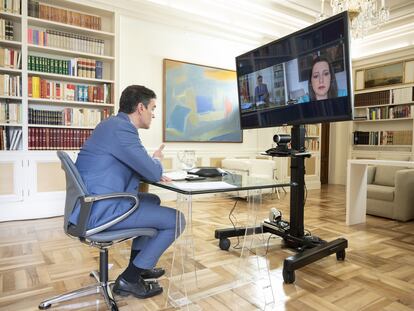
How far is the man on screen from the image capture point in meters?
2.44

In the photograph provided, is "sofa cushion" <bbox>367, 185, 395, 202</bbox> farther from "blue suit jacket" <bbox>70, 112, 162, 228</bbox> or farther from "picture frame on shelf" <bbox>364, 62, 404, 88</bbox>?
"blue suit jacket" <bbox>70, 112, 162, 228</bbox>

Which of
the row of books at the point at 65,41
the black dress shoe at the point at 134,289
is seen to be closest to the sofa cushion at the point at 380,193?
the black dress shoe at the point at 134,289

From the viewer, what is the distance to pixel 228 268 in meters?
2.20

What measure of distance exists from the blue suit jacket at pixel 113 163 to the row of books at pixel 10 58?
2593 millimetres

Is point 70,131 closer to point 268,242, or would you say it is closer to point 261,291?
point 268,242

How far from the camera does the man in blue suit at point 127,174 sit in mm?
1506

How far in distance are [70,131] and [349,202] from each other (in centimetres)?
341

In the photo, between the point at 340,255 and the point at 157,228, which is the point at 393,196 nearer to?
the point at 340,255

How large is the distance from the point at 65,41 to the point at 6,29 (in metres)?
0.60

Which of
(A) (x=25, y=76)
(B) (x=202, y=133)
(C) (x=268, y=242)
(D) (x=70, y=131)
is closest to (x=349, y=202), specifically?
(C) (x=268, y=242)

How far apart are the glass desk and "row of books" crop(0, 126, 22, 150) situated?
2.40 metres

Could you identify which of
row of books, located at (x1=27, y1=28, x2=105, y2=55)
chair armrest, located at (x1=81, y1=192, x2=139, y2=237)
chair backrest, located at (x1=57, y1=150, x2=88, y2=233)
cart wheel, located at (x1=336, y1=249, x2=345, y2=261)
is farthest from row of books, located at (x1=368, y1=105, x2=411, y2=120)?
chair backrest, located at (x1=57, y1=150, x2=88, y2=233)

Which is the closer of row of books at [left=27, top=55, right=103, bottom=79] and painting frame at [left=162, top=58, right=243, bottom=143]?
row of books at [left=27, top=55, right=103, bottom=79]

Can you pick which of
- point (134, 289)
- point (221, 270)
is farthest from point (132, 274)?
point (221, 270)
